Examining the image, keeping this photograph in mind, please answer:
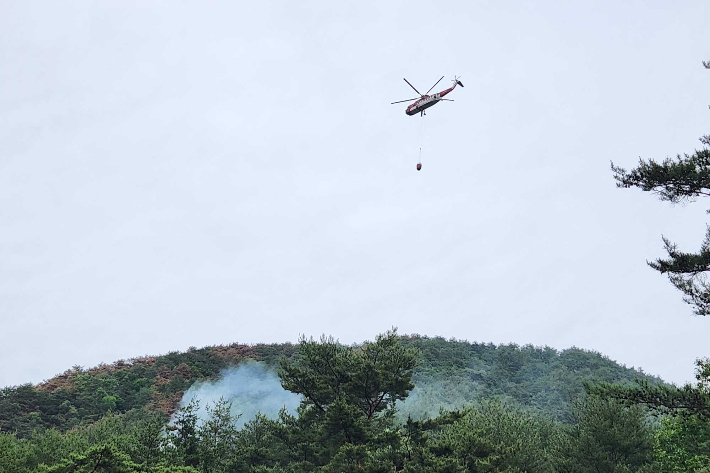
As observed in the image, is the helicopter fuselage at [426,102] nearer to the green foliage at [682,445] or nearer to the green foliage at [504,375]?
the green foliage at [682,445]

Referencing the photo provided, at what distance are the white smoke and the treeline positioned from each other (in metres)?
28.7

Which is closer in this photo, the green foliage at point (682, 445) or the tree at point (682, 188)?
the tree at point (682, 188)

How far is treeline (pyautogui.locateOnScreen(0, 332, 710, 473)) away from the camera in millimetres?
28922

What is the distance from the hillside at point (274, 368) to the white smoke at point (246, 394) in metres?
1.91

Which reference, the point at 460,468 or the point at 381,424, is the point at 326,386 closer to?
the point at 381,424

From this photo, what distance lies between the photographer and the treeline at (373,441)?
28.9 metres

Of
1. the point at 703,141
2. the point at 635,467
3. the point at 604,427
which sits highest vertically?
the point at 703,141

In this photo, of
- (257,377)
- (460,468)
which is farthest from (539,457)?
(257,377)

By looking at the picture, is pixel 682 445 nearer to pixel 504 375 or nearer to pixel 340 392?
pixel 340 392

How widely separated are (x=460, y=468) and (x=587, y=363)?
88619mm

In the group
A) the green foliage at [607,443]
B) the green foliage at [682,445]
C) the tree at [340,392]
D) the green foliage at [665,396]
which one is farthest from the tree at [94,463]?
the green foliage at [682,445]

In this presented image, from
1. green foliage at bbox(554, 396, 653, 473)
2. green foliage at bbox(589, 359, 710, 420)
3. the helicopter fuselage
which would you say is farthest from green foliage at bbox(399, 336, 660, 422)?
green foliage at bbox(589, 359, 710, 420)

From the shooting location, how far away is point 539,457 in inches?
1610

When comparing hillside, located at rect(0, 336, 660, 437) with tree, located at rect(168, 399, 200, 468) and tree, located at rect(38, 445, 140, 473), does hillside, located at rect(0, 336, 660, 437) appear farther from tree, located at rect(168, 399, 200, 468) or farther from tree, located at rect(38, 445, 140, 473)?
tree, located at rect(38, 445, 140, 473)
